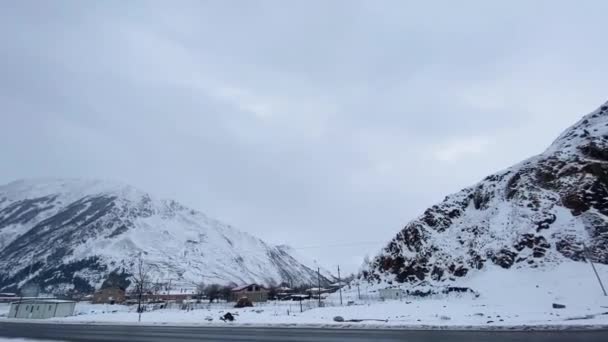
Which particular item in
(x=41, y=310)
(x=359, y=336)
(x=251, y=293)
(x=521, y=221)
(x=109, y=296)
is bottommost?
(x=359, y=336)

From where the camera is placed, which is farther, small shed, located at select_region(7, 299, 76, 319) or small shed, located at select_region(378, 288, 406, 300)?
small shed, located at select_region(378, 288, 406, 300)

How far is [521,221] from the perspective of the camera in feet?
219

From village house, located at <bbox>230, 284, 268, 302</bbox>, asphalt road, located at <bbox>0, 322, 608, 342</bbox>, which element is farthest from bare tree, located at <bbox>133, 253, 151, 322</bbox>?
village house, located at <bbox>230, 284, 268, 302</bbox>

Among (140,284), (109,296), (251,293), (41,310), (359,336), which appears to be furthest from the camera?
(109,296)

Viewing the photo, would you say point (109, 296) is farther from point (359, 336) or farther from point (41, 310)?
point (359, 336)

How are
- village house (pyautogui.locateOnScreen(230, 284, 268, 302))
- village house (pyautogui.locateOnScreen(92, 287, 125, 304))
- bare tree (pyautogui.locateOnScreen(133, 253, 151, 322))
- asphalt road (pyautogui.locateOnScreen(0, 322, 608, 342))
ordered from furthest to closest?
village house (pyautogui.locateOnScreen(92, 287, 125, 304))
village house (pyautogui.locateOnScreen(230, 284, 268, 302))
bare tree (pyautogui.locateOnScreen(133, 253, 151, 322))
asphalt road (pyautogui.locateOnScreen(0, 322, 608, 342))

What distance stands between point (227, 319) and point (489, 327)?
1061 inches

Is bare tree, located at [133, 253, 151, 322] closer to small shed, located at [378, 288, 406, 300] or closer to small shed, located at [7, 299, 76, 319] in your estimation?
small shed, located at [7, 299, 76, 319]

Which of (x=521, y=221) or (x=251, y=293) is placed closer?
(x=521, y=221)

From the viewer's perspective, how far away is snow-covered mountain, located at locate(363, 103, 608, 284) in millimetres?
58125

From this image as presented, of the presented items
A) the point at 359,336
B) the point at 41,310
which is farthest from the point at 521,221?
the point at 41,310

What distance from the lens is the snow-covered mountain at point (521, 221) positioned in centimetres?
5812

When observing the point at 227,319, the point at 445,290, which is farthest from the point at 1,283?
the point at 445,290

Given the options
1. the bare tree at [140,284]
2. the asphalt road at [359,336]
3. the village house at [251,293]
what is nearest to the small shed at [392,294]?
the bare tree at [140,284]
